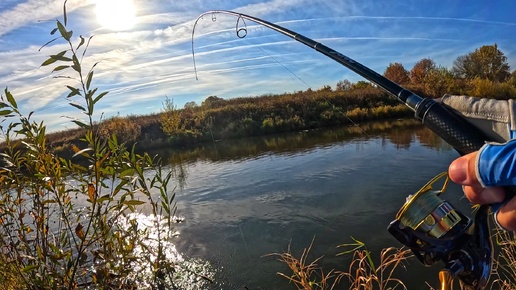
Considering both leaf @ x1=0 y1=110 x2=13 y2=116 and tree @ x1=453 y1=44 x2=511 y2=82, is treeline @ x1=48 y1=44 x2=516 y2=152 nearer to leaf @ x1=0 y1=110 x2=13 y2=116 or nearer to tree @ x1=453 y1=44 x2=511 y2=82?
tree @ x1=453 y1=44 x2=511 y2=82

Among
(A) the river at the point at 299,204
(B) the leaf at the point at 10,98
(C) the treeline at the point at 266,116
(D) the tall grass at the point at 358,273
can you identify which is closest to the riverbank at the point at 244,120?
(C) the treeline at the point at 266,116

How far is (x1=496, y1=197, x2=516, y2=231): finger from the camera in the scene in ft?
3.58

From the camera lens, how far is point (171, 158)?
18.0m

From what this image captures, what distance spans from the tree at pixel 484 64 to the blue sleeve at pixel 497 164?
1768 inches

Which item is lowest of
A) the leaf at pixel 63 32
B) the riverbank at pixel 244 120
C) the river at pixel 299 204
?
the river at pixel 299 204

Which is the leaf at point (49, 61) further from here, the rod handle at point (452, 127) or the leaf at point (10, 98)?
the rod handle at point (452, 127)

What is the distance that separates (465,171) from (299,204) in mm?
6708

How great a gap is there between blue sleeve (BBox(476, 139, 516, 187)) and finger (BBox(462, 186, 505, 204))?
2.9 inches

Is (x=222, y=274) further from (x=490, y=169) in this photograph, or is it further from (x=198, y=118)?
(x=198, y=118)

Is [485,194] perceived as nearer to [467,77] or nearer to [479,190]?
[479,190]

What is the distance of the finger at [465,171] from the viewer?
1.12 metres

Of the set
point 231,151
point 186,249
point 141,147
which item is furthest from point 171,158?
point 186,249

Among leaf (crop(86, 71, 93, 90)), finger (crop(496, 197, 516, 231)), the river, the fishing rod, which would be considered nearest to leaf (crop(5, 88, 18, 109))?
leaf (crop(86, 71, 93, 90))

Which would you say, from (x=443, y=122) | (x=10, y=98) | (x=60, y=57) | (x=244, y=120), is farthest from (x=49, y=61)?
(x=244, y=120)
